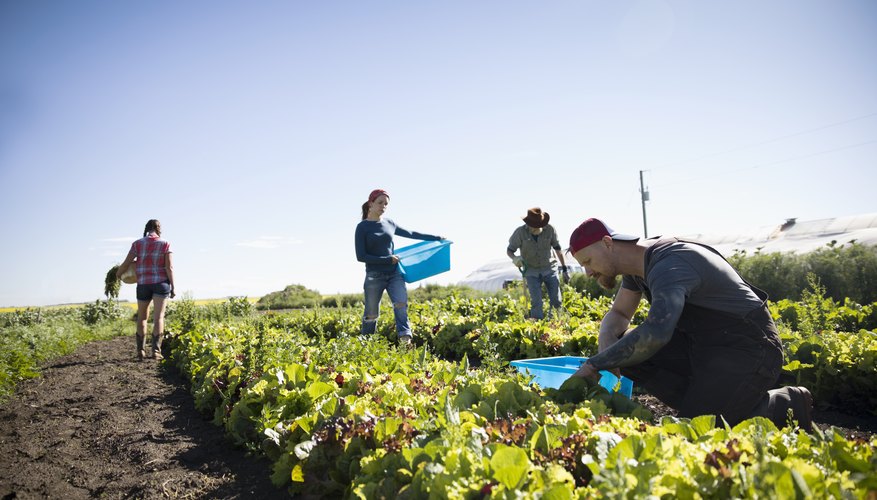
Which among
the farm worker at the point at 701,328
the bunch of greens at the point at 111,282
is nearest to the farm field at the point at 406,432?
the farm worker at the point at 701,328

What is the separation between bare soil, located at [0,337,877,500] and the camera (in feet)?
9.79

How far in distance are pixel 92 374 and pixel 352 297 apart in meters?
13.9

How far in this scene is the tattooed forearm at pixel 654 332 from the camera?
2.41 metres

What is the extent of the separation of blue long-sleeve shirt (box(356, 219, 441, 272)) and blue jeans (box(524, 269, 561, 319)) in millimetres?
2325

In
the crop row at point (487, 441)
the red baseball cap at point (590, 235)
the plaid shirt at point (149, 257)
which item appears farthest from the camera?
the plaid shirt at point (149, 257)

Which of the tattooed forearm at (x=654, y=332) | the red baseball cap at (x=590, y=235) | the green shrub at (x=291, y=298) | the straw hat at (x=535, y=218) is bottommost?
the green shrub at (x=291, y=298)

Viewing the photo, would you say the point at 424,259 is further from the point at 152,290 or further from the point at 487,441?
the point at 487,441

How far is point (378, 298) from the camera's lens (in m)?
6.12

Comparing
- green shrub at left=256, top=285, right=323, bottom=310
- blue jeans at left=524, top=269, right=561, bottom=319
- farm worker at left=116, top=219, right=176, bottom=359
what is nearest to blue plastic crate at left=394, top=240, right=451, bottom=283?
blue jeans at left=524, top=269, right=561, bottom=319

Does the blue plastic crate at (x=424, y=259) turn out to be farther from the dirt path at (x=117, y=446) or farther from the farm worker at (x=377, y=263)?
the dirt path at (x=117, y=446)

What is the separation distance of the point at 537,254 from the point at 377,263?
2.55 metres

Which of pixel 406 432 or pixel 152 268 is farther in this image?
pixel 152 268

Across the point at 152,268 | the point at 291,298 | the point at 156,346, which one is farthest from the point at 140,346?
the point at 291,298

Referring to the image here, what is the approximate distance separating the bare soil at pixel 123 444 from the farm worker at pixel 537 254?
Result: 3.40 m
